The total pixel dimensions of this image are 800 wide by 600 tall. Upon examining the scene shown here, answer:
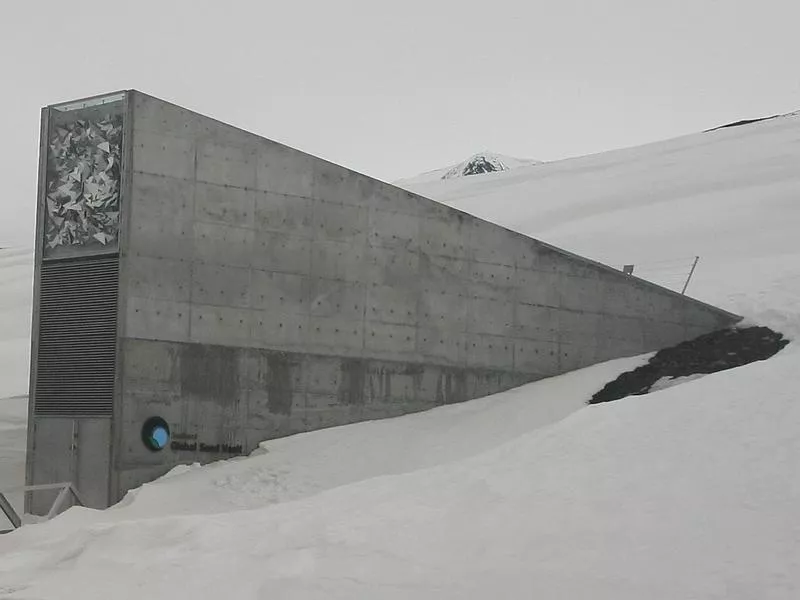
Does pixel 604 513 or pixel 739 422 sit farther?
pixel 739 422

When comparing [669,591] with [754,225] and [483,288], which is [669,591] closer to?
[483,288]

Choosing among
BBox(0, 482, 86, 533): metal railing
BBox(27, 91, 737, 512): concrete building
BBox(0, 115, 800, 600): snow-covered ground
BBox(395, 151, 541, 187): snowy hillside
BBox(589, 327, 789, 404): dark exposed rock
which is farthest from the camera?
BBox(395, 151, 541, 187): snowy hillside

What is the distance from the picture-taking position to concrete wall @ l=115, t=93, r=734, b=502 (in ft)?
42.2

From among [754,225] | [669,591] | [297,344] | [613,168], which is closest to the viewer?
[669,591]

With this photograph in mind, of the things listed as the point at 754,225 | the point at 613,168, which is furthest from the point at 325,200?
the point at 613,168

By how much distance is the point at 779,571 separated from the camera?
6117 millimetres

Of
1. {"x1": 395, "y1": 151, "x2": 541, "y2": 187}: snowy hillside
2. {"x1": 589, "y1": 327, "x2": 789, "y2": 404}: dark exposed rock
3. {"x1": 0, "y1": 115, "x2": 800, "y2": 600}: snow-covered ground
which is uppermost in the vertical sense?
{"x1": 395, "y1": 151, "x2": 541, "y2": 187}: snowy hillside

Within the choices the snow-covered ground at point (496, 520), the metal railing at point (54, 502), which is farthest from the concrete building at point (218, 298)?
the snow-covered ground at point (496, 520)

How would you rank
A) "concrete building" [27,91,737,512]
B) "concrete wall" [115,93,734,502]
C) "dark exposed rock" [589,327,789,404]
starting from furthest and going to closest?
"dark exposed rock" [589,327,789,404]
"concrete wall" [115,93,734,502]
"concrete building" [27,91,737,512]

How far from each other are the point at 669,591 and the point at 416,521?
2.36m

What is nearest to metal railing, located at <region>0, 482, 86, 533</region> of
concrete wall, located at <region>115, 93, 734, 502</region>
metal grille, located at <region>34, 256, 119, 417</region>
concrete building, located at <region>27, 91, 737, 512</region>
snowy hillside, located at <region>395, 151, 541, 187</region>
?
concrete building, located at <region>27, 91, 737, 512</region>

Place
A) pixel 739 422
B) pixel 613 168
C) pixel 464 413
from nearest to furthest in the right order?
1. pixel 739 422
2. pixel 464 413
3. pixel 613 168

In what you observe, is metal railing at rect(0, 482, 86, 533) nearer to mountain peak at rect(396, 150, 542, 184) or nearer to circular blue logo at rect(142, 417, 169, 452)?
circular blue logo at rect(142, 417, 169, 452)

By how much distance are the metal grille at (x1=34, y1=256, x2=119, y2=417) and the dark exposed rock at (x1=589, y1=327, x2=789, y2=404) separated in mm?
7283
